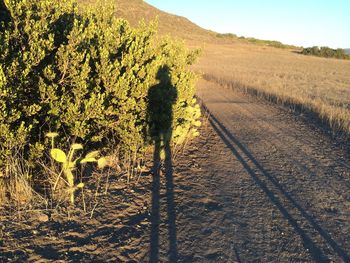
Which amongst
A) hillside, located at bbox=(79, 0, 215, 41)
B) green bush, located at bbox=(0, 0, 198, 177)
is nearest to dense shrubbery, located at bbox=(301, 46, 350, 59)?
hillside, located at bbox=(79, 0, 215, 41)

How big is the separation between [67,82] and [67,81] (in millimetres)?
38

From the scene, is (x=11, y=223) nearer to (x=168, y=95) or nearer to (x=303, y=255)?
(x=303, y=255)

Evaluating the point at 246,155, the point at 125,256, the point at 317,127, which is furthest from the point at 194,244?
the point at 317,127

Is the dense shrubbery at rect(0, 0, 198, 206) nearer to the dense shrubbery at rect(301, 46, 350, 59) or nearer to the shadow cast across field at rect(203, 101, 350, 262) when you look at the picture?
the shadow cast across field at rect(203, 101, 350, 262)

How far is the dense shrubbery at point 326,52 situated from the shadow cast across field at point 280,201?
61021 mm

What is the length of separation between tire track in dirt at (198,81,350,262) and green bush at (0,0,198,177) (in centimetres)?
245

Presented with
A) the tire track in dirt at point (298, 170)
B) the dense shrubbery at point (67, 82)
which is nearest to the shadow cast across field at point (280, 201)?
the tire track in dirt at point (298, 170)

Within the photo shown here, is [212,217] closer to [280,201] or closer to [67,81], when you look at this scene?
[280,201]

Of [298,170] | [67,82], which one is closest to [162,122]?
[67,82]

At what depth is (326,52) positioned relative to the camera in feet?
210

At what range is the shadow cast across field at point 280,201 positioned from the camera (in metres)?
4.31

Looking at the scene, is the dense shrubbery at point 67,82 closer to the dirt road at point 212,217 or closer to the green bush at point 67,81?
the green bush at point 67,81

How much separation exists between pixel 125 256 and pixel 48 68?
9.38ft

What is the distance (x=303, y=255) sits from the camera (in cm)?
421
